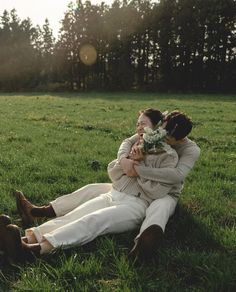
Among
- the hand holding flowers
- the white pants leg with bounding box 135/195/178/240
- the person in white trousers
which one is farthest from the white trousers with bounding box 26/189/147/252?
the hand holding flowers

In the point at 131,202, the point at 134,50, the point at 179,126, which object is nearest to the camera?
the point at 131,202

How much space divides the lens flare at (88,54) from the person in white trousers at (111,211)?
5452 cm

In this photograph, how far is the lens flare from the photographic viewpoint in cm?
5919

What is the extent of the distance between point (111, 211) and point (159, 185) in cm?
87

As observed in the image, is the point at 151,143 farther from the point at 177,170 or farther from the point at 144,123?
the point at 144,123

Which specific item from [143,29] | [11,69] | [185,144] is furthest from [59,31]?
[185,144]

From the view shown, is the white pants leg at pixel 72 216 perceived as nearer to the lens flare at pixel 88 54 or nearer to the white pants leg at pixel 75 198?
the white pants leg at pixel 75 198

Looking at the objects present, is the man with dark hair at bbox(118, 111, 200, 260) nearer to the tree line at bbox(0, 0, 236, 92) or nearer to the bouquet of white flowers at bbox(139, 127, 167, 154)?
the bouquet of white flowers at bbox(139, 127, 167, 154)

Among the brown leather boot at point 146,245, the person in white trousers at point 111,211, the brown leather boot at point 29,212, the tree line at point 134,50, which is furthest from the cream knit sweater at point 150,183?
the tree line at point 134,50

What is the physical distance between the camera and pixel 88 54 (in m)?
60.1

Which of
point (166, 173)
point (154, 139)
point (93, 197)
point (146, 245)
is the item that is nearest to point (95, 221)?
point (146, 245)

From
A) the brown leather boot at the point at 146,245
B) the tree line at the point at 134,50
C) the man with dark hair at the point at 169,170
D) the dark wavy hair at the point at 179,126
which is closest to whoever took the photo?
the brown leather boot at the point at 146,245

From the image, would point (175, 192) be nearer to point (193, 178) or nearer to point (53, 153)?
point (193, 178)

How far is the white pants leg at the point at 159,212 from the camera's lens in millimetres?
4801
